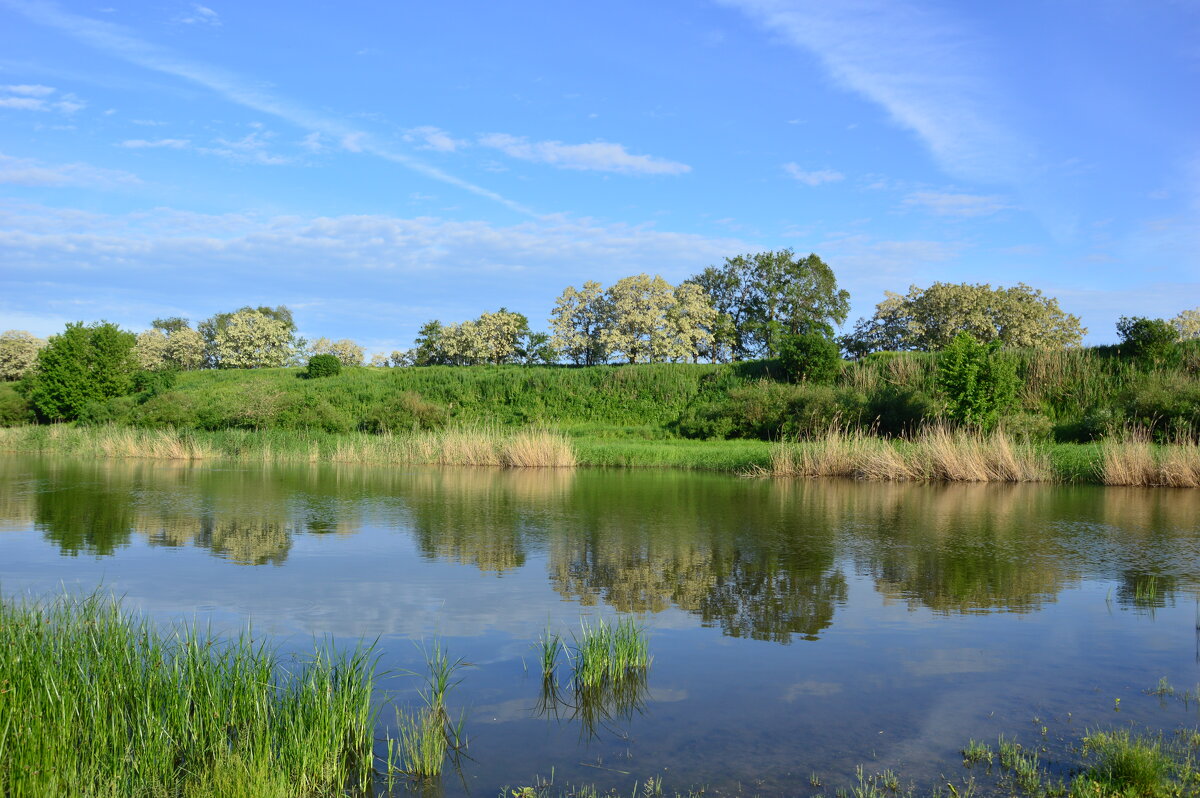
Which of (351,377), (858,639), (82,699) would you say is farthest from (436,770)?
(351,377)

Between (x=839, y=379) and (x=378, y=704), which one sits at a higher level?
(x=839, y=379)

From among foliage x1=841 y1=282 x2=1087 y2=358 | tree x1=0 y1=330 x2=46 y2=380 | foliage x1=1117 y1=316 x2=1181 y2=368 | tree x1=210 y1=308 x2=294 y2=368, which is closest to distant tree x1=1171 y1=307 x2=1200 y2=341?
foliage x1=841 y1=282 x2=1087 y2=358

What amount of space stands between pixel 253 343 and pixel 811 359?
46.5 meters

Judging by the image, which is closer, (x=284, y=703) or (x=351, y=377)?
(x=284, y=703)

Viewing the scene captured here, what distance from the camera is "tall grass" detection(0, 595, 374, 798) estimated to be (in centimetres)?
433

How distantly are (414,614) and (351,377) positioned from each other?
43.5 metres

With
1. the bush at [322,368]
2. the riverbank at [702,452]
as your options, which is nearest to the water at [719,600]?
the riverbank at [702,452]

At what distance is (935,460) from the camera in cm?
2327

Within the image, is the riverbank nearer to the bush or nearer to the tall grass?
the bush

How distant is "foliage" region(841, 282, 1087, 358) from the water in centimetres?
3418

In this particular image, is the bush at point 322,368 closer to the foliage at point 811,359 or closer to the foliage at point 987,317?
the foliage at point 811,359

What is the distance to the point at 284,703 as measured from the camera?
5.21 m

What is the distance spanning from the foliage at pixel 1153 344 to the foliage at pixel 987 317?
12.9m

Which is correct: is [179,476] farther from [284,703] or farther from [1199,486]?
[1199,486]
